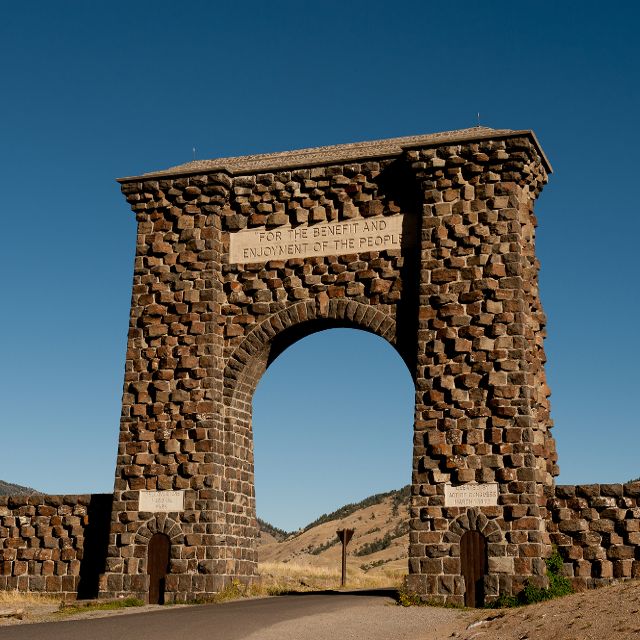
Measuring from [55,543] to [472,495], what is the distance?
30.8 ft

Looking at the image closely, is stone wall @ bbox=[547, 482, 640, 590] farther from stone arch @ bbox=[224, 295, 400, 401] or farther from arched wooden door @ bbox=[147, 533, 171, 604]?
arched wooden door @ bbox=[147, 533, 171, 604]

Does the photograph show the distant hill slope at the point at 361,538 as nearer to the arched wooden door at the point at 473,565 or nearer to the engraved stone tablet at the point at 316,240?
the engraved stone tablet at the point at 316,240

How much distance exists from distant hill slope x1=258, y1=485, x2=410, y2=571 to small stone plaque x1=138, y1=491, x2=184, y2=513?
22854 millimetres

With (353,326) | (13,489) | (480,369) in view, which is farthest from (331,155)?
(13,489)

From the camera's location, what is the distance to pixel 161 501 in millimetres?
21156

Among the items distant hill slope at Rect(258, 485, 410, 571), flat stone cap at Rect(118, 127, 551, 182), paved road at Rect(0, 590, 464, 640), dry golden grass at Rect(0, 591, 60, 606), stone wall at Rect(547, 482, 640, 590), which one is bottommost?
paved road at Rect(0, 590, 464, 640)

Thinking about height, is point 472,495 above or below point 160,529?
above

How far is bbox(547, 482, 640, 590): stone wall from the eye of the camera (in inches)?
722

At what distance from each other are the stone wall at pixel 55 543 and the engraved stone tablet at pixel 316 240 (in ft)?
20.3

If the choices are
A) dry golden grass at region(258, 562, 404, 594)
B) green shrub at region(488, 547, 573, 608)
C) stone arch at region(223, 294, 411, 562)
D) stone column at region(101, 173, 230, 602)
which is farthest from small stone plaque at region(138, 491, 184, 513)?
green shrub at region(488, 547, 573, 608)

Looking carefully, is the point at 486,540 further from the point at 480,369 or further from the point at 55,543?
the point at 55,543

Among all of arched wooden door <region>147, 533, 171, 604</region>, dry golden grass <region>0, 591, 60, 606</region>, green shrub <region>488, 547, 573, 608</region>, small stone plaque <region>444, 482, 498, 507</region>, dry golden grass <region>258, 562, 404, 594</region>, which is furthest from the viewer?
dry golden grass <region>258, 562, 404, 594</region>

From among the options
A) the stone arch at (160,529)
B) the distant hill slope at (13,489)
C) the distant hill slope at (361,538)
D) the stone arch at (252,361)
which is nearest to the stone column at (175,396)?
the stone arch at (160,529)

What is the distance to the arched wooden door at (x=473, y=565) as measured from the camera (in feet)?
60.7
